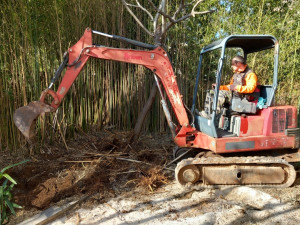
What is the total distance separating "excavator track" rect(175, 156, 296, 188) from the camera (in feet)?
11.8

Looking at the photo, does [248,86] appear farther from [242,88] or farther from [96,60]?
[96,60]

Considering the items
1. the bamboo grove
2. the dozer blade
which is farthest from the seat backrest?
the dozer blade

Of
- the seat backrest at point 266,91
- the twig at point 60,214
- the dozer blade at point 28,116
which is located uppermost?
the seat backrest at point 266,91

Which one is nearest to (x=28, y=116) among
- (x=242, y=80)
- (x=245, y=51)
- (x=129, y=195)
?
(x=129, y=195)

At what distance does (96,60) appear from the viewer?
18.6ft

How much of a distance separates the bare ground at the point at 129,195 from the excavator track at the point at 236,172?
123 millimetres

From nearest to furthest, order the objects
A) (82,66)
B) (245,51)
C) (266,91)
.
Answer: (82,66)
(266,91)
(245,51)

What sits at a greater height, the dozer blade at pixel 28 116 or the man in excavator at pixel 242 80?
the man in excavator at pixel 242 80

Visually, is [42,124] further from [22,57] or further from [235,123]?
[235,123]

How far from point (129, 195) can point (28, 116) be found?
160 cm

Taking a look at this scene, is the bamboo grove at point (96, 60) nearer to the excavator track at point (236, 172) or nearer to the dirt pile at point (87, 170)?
the dirt pile at point (87, 170)

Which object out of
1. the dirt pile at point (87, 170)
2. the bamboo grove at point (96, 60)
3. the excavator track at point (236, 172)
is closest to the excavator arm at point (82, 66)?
the excavator track at point (236, 172)

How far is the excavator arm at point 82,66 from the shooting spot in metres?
3.45

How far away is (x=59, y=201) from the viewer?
3213 millimetres
